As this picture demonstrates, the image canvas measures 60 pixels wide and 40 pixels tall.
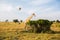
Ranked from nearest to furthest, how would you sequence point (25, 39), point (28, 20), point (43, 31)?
point (25, 39) → point (43, 31) → point (28, 20)

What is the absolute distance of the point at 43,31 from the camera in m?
25.5

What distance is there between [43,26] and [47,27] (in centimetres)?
58

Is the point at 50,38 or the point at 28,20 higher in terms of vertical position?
the point at 28,20

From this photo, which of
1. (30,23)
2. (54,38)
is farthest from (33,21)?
(54,38)

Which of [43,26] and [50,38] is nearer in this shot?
[50,38]

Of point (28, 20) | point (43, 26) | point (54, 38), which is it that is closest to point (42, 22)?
point (43, 26)

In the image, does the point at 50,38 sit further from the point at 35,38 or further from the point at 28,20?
the point at 28,20

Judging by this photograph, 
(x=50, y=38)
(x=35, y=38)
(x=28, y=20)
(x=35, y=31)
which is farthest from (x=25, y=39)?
(x=28, y=20)

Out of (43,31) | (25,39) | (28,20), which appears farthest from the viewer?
(28,20)

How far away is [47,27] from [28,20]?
9.25ft

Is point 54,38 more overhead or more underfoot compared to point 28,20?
more underfoot

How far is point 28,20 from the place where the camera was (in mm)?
27406

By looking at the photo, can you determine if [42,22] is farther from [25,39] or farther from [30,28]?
[25,39]

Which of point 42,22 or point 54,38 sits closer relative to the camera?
point 54,38
